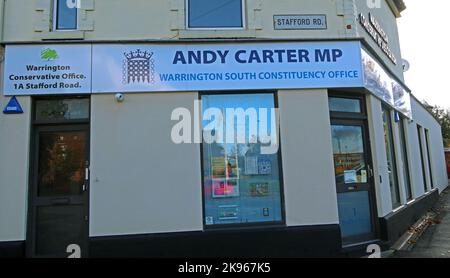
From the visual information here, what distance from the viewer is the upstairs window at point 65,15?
20.7 feet

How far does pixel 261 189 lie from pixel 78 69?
3.58 metres

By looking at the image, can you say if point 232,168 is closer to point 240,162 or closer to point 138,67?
point 240,162

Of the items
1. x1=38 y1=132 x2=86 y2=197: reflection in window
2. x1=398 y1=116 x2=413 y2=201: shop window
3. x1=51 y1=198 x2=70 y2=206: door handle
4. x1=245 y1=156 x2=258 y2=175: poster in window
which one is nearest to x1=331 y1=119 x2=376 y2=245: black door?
x1=245 y1=156 x2=258 y2=175: poster in window

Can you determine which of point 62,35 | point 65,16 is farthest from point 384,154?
point 65,16

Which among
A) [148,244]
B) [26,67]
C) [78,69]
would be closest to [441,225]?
[148,244]

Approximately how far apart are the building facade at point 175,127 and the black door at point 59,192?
0.07ft

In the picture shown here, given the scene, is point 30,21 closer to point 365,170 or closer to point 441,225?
point 365,170

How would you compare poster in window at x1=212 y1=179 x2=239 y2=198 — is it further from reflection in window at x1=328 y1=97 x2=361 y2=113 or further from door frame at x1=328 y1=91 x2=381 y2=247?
reflection in window at x1=328 y1=97 x2=361 y2=113

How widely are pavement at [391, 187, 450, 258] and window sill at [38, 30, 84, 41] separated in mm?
6435

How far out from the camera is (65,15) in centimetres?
634

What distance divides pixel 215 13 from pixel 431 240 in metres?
6.14

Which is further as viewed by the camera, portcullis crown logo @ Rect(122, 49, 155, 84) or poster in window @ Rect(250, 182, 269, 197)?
poster in window @ Rect(250, 182, 269, 197)

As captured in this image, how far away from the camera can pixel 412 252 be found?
662 centimetres

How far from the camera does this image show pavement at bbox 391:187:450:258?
6.47m
